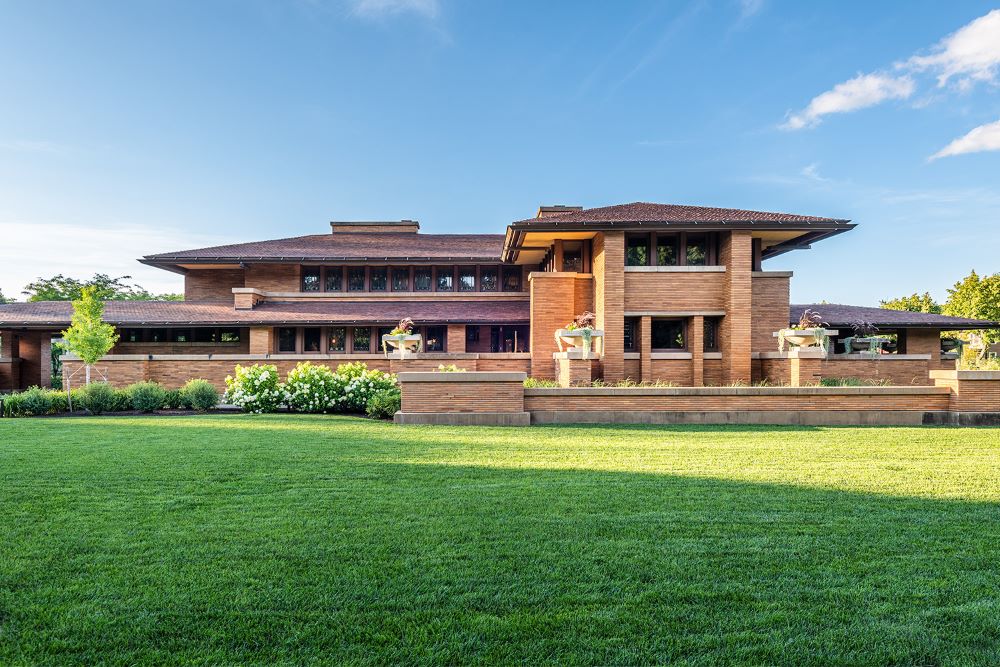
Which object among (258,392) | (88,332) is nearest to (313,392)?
(258,392)

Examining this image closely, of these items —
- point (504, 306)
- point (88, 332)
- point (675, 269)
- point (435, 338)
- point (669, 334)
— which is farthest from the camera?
point (504, 306)

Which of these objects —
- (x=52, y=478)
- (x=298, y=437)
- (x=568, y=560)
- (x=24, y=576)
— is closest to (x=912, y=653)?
(x=568, y=560)

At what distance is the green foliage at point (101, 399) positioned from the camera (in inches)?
704

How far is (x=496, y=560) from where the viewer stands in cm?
440

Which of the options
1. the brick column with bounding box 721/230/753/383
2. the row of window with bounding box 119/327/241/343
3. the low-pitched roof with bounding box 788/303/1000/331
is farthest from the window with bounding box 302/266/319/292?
the low-pitched roof with bounding box 788/303/1000/331

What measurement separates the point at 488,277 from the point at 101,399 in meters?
17.8

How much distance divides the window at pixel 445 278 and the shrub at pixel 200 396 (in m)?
14.0

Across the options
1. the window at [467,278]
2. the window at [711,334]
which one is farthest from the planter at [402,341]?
the window at [711,334]

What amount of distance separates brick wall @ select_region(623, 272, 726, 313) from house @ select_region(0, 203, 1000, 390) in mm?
50

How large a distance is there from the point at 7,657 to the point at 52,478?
5022 millimetres

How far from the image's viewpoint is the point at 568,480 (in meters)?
7.14

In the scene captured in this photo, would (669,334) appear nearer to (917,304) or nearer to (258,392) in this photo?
(258,392)

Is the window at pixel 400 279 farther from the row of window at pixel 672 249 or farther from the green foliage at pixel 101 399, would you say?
the green foliage at pixel 101 399

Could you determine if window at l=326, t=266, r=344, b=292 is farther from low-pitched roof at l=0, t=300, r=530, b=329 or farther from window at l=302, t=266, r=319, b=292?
low-pitched roof at l=0, t=300, r=530, b=329
